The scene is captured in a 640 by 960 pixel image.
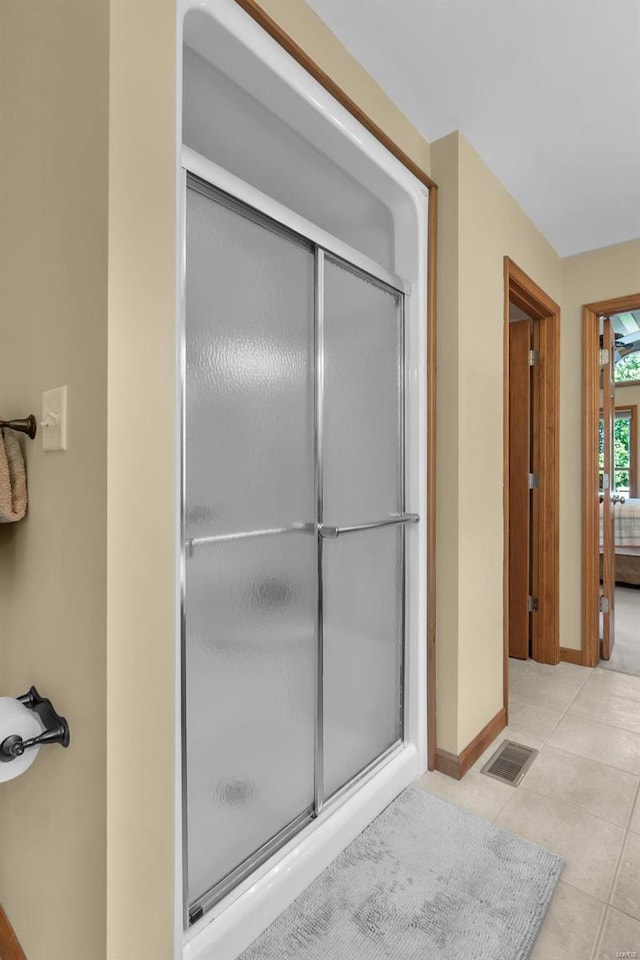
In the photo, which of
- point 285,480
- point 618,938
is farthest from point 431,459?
point 618,938

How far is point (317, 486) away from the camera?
1.60m

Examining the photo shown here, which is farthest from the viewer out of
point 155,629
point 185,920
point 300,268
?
point 300,268

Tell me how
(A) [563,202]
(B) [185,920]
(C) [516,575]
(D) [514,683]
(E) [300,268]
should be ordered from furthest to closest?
1. (C) [516,575]
2. (D) [514,683]
3. (A) [563,202]
4. (E) [300,268]
5. (B) [185,920]

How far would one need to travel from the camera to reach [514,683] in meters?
2.89

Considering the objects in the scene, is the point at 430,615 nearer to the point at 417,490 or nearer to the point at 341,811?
the point at 417,490

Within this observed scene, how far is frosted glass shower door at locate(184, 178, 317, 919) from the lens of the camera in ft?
4.12

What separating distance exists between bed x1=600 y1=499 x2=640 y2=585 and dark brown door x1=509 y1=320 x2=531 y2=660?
227 cm

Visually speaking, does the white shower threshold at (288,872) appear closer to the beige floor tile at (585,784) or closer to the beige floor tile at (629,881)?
the beige floor tile at (585,784)

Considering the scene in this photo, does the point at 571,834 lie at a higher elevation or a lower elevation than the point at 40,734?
lower

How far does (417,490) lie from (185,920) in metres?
1.46

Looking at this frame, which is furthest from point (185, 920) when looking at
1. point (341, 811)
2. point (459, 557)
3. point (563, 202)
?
point (563, 202)

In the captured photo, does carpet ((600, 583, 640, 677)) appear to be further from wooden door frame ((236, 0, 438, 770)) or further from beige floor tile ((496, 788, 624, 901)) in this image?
wooden door frame ((236, 0, 438, 770))

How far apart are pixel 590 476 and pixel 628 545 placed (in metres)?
2.46

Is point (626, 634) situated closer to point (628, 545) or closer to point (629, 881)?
point (628, 545)
